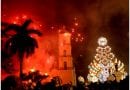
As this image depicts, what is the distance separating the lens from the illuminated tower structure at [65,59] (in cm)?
3456

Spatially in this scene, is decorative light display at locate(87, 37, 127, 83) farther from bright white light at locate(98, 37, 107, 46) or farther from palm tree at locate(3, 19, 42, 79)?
palm tree at locate(3, 19, 42, 79)

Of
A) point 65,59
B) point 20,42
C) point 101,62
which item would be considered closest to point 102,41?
point 101,62

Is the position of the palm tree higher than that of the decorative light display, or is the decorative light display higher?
the palm tree

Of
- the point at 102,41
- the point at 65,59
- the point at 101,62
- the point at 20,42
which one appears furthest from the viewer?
the point at 102,41

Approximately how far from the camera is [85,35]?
35719 millimetres

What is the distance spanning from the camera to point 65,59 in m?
36.9

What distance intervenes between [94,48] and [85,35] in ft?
19.5

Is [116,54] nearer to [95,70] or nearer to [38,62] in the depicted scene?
[95,70]

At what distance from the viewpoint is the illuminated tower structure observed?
34.6 metres

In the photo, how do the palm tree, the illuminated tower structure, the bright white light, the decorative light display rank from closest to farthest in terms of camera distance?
1. the palm tree
2. the illuminated tower structure
3. the decorative light display
4. the bright white light

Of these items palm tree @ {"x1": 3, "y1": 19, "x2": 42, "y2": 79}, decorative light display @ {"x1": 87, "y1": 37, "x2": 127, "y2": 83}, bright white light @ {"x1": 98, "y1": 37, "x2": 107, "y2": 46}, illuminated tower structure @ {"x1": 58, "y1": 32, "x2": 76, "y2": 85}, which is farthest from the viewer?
bright white light @ {"x1": 98, "y1": 37, "x2": 107, "y2": 46}

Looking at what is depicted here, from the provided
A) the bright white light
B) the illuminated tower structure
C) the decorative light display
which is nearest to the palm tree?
the illuminated tower structure

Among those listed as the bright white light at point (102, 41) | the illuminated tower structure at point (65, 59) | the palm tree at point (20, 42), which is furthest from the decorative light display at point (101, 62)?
the palm tree at point (20, 42)

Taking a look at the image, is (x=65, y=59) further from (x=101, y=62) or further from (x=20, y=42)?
(x=20, y=42)
